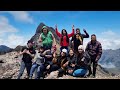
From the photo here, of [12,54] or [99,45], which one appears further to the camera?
[12,54]

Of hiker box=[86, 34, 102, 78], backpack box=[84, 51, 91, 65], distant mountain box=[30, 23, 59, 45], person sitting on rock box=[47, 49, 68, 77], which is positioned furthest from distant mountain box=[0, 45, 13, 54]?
hiker box=[86, 34, 102, 78]

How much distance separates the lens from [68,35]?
8.84 metres

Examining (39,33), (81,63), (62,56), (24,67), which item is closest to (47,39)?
(39,33)

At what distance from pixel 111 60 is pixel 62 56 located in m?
1.26

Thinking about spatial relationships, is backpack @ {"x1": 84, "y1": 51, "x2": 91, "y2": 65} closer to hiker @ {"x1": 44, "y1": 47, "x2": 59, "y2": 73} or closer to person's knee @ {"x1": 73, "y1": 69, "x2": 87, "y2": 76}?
person's knee @ {"x1": 73, "y1": 69, "x2": 87, "y2": 76}

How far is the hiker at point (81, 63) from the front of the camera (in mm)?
8812

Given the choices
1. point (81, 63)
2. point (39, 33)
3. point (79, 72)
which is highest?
point (39, 33)

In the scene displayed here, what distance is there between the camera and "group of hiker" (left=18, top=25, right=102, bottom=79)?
8.79 metres

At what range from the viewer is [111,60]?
30.0ft

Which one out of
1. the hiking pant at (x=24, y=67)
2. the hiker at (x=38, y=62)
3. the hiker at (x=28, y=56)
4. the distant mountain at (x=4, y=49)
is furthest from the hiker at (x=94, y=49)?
the distant mountain at (x=4, y=49)

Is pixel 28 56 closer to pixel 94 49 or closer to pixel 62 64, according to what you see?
pixel 62 64
